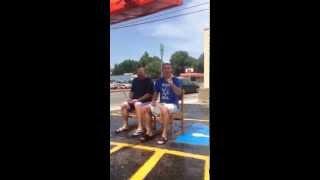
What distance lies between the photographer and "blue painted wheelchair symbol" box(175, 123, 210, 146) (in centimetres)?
387

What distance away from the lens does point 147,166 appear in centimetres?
289

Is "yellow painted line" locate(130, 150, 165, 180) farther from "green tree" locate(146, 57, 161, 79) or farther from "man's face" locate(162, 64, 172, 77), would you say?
"green tree" locate(146, 57, 161, 79)

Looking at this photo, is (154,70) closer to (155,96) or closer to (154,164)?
(155,96)

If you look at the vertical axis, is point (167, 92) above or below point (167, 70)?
below

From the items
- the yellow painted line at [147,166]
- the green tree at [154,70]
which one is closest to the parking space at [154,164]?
the yellow painted line at [147,166]

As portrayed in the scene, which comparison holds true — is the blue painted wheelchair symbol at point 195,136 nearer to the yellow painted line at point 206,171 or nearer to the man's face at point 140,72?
the yellow painted line at point 206,171

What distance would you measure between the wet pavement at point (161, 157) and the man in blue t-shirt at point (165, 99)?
218 millimetres

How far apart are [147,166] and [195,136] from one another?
1490 mm

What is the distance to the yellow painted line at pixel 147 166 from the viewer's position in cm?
264

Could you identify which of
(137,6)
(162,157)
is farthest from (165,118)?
(137,6)

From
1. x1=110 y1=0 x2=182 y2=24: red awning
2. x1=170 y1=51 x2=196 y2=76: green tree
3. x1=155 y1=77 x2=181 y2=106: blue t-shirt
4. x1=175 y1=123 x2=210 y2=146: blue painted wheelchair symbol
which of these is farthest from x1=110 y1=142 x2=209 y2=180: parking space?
x1=170 y1=51 x2=196 y2=76: green tree

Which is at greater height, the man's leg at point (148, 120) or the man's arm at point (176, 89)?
the man's arm at point (176, 89)
